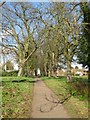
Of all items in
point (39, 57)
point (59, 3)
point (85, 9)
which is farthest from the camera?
point (39, 57)

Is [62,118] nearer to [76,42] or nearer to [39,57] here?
[76,42]

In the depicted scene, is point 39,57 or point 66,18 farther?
point 39,57

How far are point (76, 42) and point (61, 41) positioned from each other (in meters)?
2.69

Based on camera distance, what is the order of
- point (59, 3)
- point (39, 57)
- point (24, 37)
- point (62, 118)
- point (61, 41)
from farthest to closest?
point (39, 57), point (24, 37), point (61, 41), point (59, 3), point (62, 118)

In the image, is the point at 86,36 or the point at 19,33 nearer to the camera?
the point at 86,36

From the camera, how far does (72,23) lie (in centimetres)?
2617

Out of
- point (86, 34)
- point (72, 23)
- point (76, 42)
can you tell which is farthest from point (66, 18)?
point (86, 34)

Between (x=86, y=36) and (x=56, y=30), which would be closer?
(x=86, y=36)

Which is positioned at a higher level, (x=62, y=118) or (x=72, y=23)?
(x=72, y=23)

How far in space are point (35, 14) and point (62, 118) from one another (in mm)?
22281

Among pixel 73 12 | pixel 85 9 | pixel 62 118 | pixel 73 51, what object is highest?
pixel 73 12

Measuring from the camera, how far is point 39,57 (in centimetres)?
6059

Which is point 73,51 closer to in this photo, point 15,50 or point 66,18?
point 66,18

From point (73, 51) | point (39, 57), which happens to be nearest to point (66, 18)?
point (73, 51)
